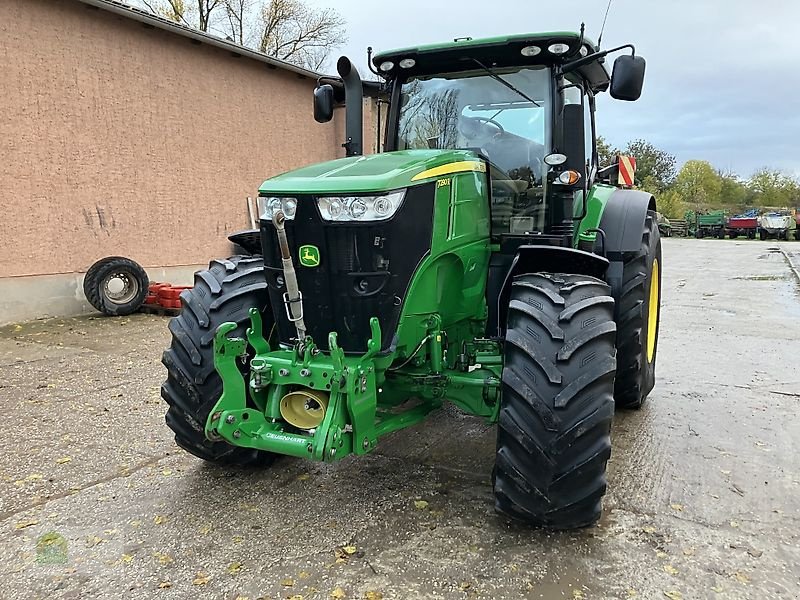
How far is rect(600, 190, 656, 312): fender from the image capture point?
4.29m

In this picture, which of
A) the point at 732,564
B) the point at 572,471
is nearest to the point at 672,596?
the point at 732,564

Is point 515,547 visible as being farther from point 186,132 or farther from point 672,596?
point 186,132

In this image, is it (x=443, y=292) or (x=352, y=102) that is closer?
(x=443, y=292)

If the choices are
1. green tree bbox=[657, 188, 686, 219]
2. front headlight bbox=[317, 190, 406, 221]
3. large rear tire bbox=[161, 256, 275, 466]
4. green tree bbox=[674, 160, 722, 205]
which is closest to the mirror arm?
front headlight bbox=[317, 190, 406, 221]

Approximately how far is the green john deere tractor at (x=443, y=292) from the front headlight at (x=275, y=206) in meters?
0.01

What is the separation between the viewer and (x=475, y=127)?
395 centimetres

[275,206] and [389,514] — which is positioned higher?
[275,206]

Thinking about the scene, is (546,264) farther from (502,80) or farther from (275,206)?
(275,206)

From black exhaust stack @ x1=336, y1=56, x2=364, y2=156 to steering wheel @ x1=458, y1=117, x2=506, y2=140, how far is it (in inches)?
26.5

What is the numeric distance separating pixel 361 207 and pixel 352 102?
4.75 ft

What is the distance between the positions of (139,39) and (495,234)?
781 cm

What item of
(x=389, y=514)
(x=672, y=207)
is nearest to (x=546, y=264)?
(x=389, y=514)

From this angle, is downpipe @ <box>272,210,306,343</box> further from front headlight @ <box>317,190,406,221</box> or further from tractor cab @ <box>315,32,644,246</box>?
tractor cab @ <box>315,32,644,246</box>

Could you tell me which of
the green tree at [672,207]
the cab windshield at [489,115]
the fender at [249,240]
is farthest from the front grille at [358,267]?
the green tree at [672,207]
